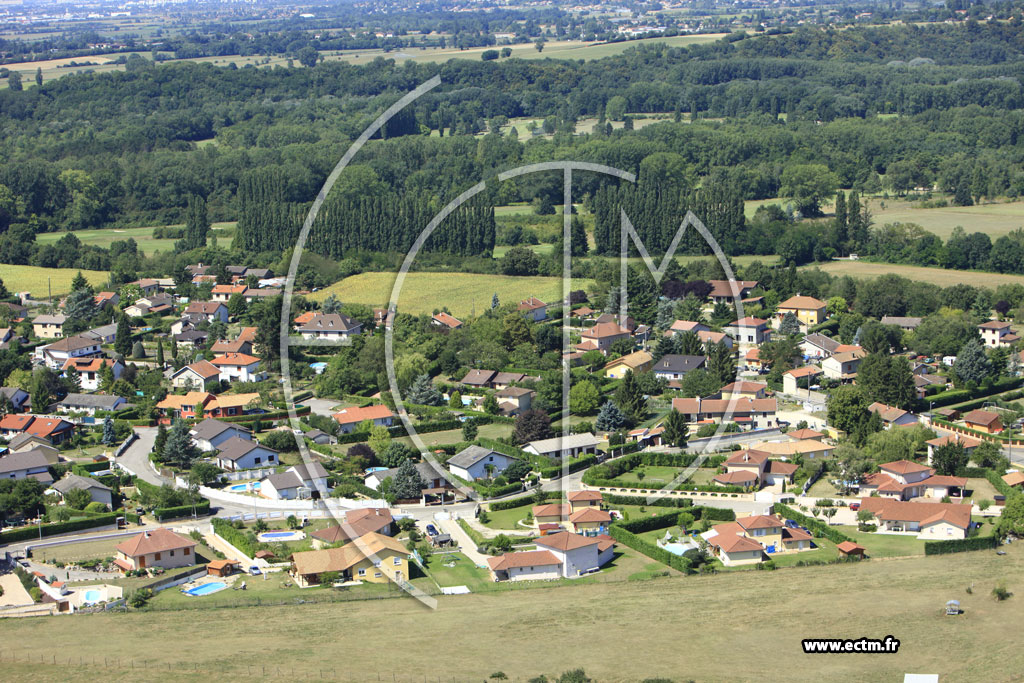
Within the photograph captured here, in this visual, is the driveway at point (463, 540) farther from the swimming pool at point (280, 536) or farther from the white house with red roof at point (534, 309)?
the white house with red roof at point (534, 309)

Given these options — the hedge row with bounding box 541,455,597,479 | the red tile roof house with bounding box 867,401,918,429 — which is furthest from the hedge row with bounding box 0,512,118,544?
the red tile roof house with bounding box 867,401,918,429

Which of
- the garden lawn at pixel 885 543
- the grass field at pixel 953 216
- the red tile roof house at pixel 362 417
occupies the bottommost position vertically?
the garden lawn at pixel 885 543

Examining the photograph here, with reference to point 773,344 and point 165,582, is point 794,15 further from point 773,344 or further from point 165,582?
point 165,582

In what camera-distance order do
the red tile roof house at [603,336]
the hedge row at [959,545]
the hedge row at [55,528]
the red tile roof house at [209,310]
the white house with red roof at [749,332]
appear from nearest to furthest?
1. the hedge row at [959,545]
2. the hedge row at [55,528]
3. the red tile roof house at [603,336]
4. the white house with red roof at [749,332]
5. the red tile roof house at [209,310]

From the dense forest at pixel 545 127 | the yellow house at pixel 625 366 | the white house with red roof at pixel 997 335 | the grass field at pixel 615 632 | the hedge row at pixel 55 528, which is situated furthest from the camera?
the dense forest at pixel 545 127

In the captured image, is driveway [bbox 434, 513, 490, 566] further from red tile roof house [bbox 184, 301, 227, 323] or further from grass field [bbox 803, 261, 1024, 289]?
grass field [bbox 803, 261, 1024, 289]

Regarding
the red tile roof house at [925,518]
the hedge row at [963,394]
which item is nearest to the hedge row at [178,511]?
the red tile roof house at [925,518]

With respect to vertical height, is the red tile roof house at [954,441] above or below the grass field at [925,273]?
below

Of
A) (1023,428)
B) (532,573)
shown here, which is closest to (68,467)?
(532,573)
